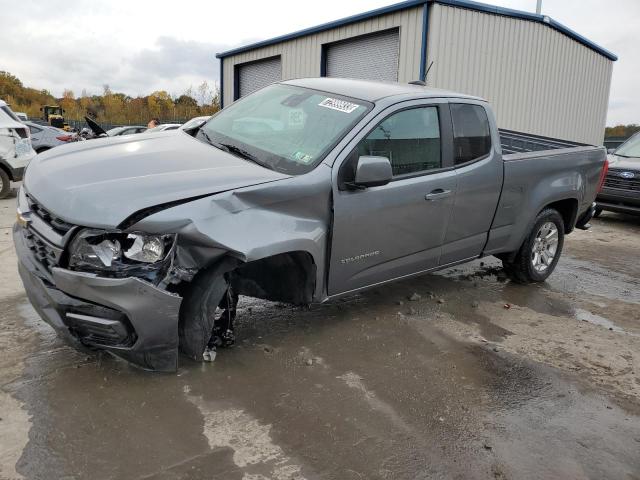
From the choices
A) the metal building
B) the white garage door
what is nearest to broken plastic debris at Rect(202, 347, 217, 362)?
the metal building

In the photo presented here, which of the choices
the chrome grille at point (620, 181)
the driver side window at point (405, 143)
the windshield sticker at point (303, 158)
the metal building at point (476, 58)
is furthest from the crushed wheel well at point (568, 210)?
the metal building at point (476, 58)

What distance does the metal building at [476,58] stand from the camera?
42.9 ft

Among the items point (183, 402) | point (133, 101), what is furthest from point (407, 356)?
point (133, 101)

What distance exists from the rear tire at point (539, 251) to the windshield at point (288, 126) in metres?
2.65

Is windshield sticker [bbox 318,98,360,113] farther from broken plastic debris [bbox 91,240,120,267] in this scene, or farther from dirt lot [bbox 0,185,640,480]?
broken plastic debris [bbox 91,240,120,267]

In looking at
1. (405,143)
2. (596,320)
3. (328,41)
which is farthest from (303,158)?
(328,41)

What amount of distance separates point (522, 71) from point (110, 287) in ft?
49.4

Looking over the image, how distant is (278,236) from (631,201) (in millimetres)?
8586

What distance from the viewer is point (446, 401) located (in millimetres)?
3215

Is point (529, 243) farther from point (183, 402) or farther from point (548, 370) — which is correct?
point (183, 402)

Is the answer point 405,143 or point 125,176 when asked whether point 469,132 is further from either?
point 125,176

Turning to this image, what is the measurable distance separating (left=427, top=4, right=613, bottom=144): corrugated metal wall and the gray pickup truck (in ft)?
28.6

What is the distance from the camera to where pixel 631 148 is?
10578 millimetres

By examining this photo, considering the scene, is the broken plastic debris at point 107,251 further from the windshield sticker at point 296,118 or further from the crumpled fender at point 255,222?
the windshield sticker at point 296,118
